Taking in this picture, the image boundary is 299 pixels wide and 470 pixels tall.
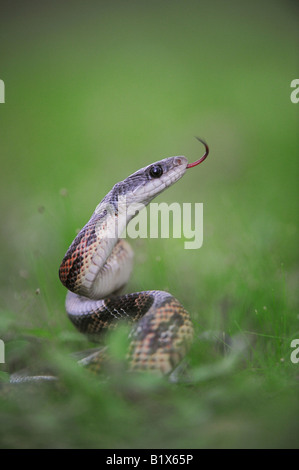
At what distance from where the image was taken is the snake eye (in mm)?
3246

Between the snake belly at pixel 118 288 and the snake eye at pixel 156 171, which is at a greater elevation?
the snake eye at pixel 156 171

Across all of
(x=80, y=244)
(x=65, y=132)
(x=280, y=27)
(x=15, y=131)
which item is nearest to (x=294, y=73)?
(x=280, y=27)

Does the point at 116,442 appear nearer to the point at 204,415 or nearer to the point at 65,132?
the point at 204,415

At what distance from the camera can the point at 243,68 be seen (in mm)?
11383

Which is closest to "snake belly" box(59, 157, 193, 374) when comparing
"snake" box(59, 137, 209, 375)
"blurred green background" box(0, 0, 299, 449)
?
"snake" box(59, 137, 209, 375)

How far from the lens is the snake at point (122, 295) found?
2439 mm

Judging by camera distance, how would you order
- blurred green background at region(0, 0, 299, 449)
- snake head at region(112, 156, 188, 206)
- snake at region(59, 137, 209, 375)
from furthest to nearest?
snake head at region(112, 156, 188, 206) → snake at region(59, 137, 209, 375) → blurred green background at region(0, 0, 299, 449)

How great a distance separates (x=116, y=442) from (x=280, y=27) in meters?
10.0

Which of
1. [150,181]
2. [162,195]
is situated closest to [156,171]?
[150,181]

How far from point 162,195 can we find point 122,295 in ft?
15.8

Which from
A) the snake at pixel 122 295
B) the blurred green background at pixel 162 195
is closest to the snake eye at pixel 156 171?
the snake at pixel 122 295

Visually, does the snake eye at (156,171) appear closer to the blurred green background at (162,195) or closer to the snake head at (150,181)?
the snake head at (150,181)

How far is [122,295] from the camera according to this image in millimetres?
3119

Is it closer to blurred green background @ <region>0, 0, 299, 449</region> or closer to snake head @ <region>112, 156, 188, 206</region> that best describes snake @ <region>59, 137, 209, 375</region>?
snake head @ <region>112, 156, 188, 206</region>
